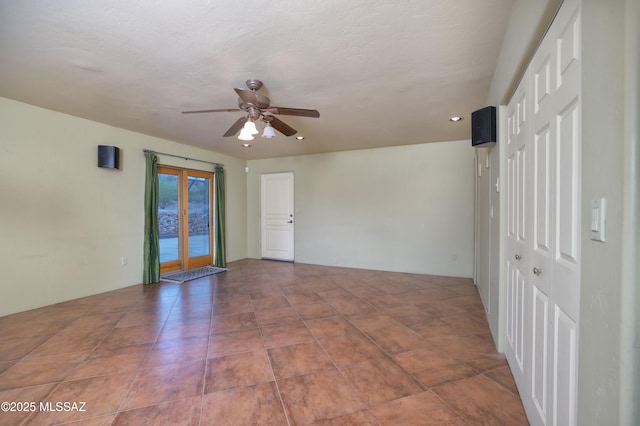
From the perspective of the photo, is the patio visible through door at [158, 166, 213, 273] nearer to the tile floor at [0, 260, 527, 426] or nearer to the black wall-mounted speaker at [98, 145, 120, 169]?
the black wall-mounted speaker at [98, 145, 120, 169]

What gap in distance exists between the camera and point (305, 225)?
6.38m

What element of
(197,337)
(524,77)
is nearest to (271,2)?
(524,77)

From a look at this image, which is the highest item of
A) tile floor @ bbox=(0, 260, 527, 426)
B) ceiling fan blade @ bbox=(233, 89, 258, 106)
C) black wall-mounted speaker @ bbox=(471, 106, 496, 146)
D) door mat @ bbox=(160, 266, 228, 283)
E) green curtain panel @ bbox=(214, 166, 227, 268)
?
ceiling fan blade @ bbox=(233, 89, 258, 106)

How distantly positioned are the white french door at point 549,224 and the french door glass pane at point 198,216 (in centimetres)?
539

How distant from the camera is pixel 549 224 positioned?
51.3 inches

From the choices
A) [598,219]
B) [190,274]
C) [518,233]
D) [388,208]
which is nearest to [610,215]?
[598,219]

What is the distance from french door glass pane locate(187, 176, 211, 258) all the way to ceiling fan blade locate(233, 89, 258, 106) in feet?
12.1

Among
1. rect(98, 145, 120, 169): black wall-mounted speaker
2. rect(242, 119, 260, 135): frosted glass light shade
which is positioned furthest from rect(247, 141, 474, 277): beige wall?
rect(242, 119, 260, 135): frosted glass light shade

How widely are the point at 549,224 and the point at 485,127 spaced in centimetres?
141

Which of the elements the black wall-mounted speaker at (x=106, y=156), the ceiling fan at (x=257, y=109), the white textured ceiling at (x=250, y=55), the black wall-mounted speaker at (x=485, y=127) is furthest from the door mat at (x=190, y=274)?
the black wall-mounted speaker at (x=485, y=127)

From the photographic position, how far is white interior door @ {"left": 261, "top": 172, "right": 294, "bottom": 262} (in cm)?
657

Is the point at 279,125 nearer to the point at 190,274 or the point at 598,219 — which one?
the point at 598,219

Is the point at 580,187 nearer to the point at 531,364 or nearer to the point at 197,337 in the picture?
the point at 531,364

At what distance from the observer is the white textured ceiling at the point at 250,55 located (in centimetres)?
178
